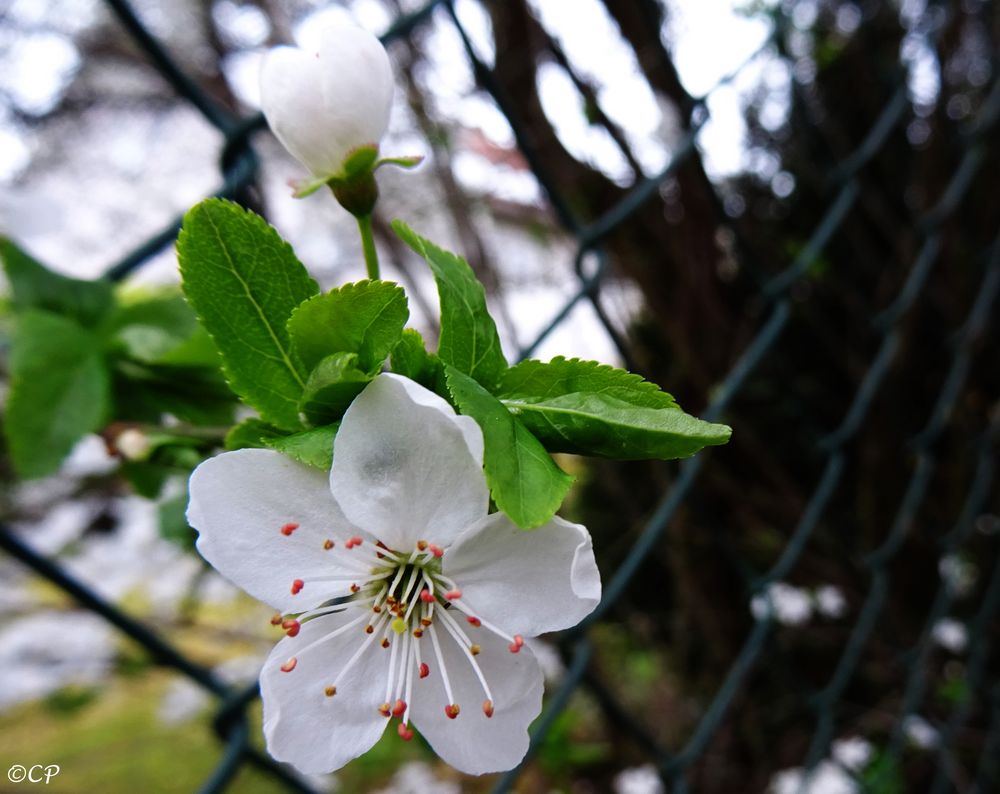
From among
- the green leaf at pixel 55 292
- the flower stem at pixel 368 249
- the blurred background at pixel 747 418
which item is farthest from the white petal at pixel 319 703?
the blurred background at pixel 747 418

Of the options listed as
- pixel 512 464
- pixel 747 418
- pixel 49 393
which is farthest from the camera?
pixel 747 418

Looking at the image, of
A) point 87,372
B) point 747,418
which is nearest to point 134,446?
point 87,372

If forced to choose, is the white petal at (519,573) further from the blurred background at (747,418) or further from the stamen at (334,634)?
the blurred background at (747,418)

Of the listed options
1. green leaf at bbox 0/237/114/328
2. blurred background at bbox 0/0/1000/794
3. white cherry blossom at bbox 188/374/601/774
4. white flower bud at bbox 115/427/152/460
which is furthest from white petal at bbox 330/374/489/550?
blurred background at bbox 0/0/1000/794

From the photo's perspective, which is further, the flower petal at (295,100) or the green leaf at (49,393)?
the green leaf at (49,393)

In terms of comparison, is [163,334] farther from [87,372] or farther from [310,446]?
[310,446]

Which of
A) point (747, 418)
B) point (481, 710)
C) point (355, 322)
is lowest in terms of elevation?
point (747, 418)
